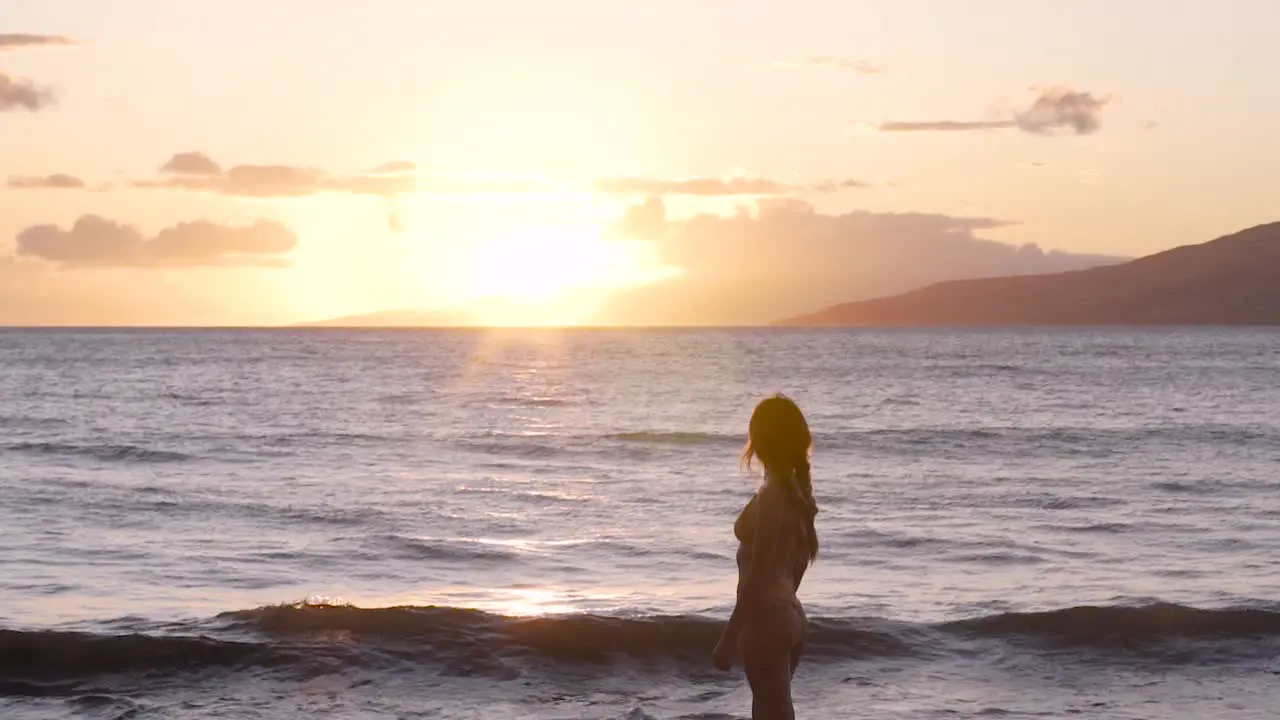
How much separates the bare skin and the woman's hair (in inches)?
2.1

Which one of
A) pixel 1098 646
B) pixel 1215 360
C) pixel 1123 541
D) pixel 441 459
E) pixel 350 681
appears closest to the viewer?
pixel 350 681

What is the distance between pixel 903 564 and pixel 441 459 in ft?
57.6

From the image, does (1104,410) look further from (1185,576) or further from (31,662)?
(31,662)

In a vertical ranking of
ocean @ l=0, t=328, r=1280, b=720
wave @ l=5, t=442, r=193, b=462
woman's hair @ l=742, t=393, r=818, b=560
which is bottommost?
ocean @ l=0, t=328, r=1280, b=720

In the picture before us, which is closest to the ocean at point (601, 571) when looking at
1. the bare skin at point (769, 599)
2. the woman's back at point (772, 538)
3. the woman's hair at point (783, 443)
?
the bare skin at point (769, 599)

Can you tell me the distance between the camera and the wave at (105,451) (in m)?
32.3

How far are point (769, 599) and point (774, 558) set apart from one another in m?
0.20

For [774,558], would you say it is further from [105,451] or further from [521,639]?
[105,451]

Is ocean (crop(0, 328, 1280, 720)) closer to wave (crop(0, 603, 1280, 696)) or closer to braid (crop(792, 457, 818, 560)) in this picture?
wave (crop(0, 603, 1280, 696))

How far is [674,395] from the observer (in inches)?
2456

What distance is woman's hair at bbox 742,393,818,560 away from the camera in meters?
6.54

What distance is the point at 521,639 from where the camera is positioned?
12609 mm

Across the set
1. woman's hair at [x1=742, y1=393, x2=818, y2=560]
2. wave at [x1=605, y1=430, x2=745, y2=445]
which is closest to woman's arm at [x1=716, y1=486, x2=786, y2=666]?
woman's hair at [x1=742, y1=393, x2=818, y2=560]

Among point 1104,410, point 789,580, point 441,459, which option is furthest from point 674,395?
point 789,580
